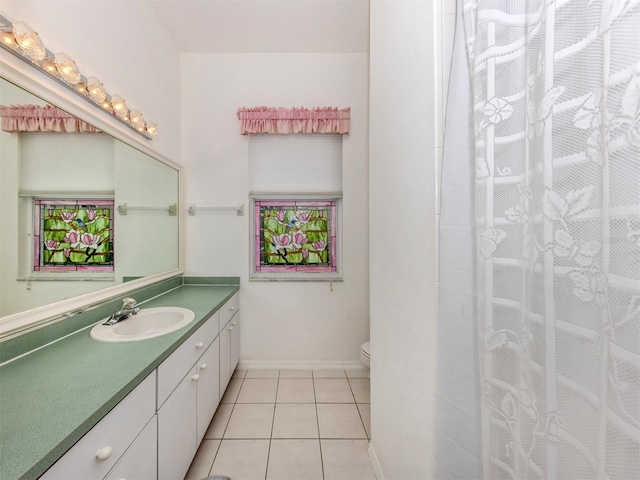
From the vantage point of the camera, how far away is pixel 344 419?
1691 millimetres

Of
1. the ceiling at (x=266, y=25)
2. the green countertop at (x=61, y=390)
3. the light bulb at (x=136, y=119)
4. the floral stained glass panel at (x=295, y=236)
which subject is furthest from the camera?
the floral stained glass panel at (x=295, y=236)

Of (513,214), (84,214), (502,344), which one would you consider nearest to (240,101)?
(84,214)

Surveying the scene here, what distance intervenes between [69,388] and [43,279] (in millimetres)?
590

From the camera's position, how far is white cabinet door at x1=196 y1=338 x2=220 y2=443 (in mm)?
1362

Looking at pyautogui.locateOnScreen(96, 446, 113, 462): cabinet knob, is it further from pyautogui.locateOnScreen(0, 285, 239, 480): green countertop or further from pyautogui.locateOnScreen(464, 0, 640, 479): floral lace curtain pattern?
pyautogui.locateOnScreen(464, 0, 640, 479): floral lace curtain pattern

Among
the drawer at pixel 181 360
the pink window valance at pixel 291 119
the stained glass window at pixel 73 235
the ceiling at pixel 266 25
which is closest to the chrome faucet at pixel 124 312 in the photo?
the stained glass window at pixel 73 235

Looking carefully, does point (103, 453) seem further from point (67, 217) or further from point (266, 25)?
point (266, 25)

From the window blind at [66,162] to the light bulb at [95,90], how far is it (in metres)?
0.18

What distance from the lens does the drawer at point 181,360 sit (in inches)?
39.0

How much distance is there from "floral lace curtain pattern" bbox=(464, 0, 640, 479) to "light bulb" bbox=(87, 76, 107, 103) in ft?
5.37

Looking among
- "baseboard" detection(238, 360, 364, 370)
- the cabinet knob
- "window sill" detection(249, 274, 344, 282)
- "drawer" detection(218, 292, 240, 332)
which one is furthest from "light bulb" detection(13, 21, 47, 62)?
"baseboard" detection(238, 360, 364, 370)

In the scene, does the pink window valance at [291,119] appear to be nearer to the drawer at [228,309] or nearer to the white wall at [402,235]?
the white wall at [402,235]

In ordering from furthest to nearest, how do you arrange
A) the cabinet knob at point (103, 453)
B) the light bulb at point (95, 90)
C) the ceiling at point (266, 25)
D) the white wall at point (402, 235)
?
1. the ceiling at point (266, 25)
2. the light bulb at point (95, 90)
3. the white wall at point (402, 235)
4. the cabinet knob at point (103, 453)

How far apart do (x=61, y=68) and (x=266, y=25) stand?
1.51 metres
